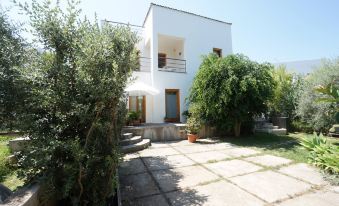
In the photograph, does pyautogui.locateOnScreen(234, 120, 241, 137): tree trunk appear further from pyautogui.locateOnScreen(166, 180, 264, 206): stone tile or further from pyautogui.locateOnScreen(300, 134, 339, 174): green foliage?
pyautogui.locateOnScreen(166, 180, 264, 206): stone tile

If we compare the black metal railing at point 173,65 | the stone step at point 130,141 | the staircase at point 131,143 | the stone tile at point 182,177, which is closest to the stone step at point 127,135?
the staircase at point 131,143

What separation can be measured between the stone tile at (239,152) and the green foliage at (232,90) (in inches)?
87.1

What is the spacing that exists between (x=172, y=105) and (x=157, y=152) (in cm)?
586

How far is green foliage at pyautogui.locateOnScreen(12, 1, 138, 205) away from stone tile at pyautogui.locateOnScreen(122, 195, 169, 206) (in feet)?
2.40

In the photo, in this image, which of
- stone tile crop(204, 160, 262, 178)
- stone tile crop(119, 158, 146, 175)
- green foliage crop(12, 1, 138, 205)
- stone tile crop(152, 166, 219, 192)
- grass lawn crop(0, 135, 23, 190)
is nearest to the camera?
green foliage crop(12, 1, 138, 205)

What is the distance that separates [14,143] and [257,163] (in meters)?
8.41

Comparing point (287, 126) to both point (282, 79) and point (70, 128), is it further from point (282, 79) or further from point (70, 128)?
point (70, 128)

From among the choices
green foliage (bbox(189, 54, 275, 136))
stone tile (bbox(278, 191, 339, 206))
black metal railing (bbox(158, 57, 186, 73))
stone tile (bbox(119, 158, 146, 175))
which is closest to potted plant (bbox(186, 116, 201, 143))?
green foliage (bbox(189, 54, 275, 136))

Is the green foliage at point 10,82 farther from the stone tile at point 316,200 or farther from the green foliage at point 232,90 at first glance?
the green foliage at point 232,90

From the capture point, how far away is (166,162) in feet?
21.4

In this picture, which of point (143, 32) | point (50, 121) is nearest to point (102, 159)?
point (50, 121)

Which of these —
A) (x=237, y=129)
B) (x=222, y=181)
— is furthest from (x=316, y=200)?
(x=237, y=129)

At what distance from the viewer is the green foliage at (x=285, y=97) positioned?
13341 millimetres

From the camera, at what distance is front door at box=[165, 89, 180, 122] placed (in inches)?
524
